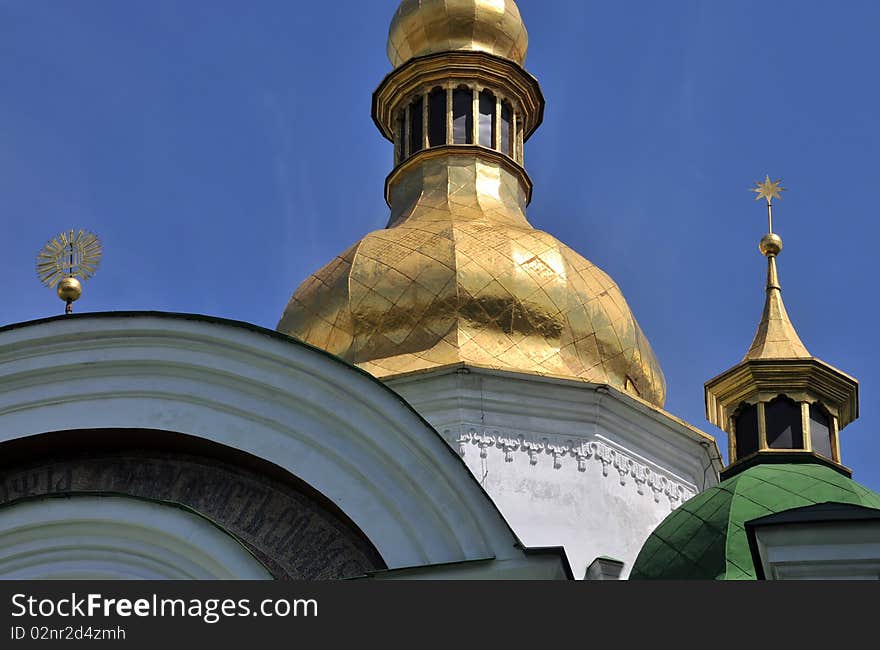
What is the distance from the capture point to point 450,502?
35.3ft

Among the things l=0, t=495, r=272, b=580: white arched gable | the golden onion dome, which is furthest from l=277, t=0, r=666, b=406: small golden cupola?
l=0, t=495, r=272, b=580: white arched gable

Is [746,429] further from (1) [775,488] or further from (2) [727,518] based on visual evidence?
(2) [727,518]

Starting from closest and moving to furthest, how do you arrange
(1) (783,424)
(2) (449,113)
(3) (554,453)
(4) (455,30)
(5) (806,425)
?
(5) (806,425), (1) (783,424), (3) (554,453), (2) (449,113), (4) (455,30)

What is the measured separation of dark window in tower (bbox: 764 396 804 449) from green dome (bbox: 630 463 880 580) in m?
1.21

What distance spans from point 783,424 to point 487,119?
529 centimetres

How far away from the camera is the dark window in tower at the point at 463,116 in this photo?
63.8 ft

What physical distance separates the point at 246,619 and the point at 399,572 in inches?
47.9

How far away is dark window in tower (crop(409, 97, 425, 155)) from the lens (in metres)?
19.6

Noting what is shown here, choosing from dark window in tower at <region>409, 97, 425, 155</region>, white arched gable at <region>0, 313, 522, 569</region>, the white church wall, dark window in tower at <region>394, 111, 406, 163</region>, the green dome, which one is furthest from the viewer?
dark window in tower at <region>394, 111, 406, 163</region>

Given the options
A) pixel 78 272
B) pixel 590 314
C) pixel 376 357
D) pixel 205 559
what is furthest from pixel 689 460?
pixel 205 559

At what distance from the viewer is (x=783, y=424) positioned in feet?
50.8

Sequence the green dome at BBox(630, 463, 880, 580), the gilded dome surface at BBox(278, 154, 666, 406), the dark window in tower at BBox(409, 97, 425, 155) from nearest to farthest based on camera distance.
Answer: the green dome at BBox(630, 463, 880, 580) < the gilded dome surface at BBox(278, 154, 666, 406) < the dark window in tower at BBox(409, 97, 425, 155)

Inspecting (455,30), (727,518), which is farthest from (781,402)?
(455,30)

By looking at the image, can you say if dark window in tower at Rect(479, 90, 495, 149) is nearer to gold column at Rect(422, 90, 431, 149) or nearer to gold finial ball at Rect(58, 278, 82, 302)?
gold column at Rect(422, 90, 431, 149)
